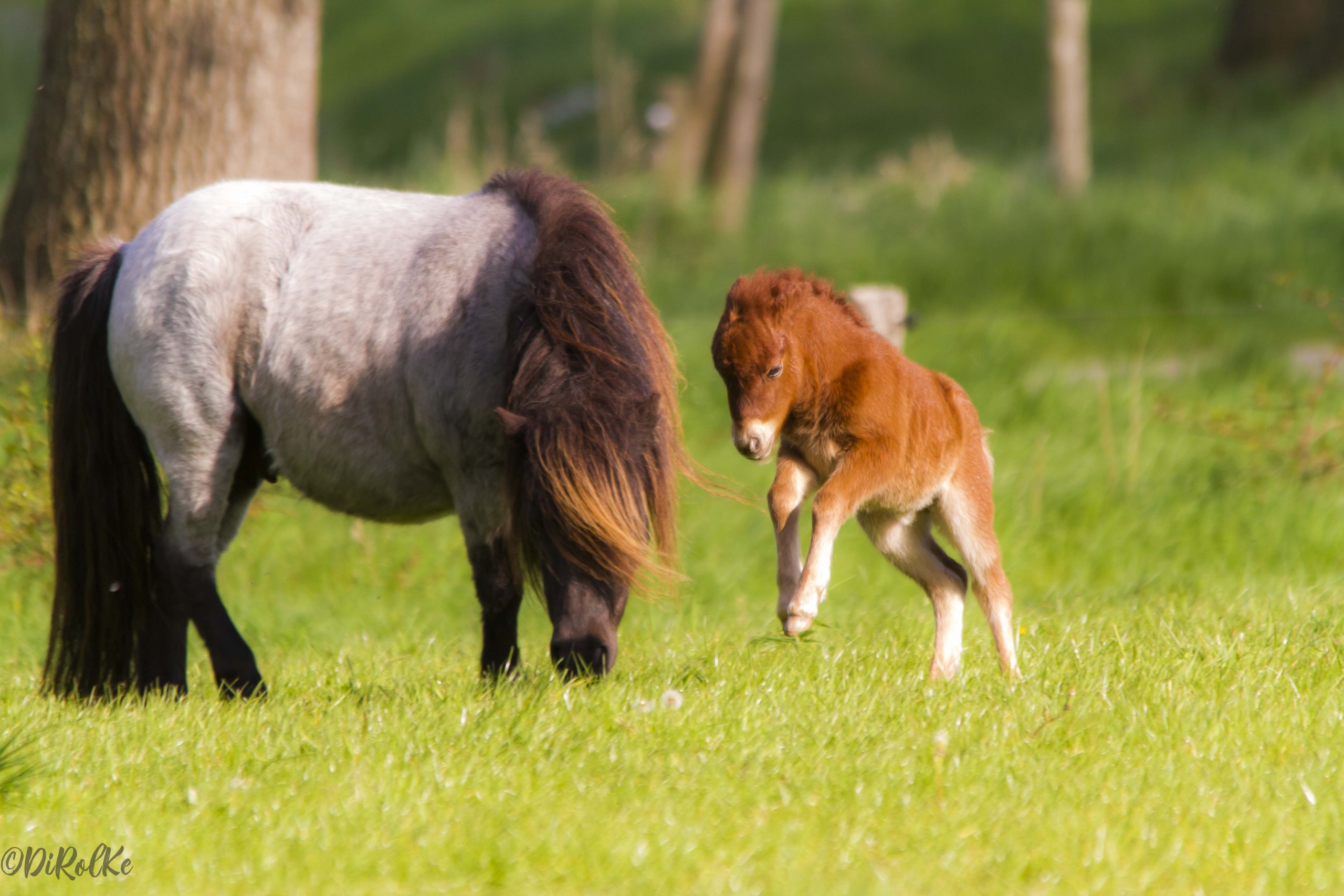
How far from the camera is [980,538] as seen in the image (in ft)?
13.0

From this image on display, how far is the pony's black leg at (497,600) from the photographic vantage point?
13.3 ft

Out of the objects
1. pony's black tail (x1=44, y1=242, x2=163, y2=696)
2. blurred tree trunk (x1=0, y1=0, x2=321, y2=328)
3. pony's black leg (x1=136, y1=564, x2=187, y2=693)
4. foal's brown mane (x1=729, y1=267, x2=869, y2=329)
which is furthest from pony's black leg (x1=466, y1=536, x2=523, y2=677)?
blurred tree trunk (x1=0, y1=0, x2=321, y2=328)

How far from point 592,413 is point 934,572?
1161 millimetres

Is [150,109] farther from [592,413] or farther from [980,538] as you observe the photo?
[980,538]

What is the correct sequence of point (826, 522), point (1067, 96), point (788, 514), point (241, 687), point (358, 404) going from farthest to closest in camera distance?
point (1067, 96), point (241, 687), point (358, 404), point (788, 514), point (826, 522)

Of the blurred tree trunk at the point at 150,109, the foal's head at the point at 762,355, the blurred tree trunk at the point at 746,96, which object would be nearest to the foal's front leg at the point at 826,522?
the foal's head at the point at 762,355

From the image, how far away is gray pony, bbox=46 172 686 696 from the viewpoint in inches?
147

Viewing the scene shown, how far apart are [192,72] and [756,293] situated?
437 cm

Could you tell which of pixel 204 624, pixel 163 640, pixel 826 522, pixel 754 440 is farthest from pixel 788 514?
pixel 163 640

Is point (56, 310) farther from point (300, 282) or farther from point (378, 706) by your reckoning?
point (378, 706)

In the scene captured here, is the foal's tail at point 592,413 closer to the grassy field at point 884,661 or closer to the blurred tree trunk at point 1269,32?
the grassy field at point 884,661

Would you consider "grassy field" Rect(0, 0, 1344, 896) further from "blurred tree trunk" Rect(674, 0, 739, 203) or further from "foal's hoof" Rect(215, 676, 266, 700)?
"blurred tree trunk" Rect(674, 0, 739, 203)

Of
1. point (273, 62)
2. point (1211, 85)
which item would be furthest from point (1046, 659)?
point (1211, 85)

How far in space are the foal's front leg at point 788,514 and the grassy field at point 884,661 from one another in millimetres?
385
